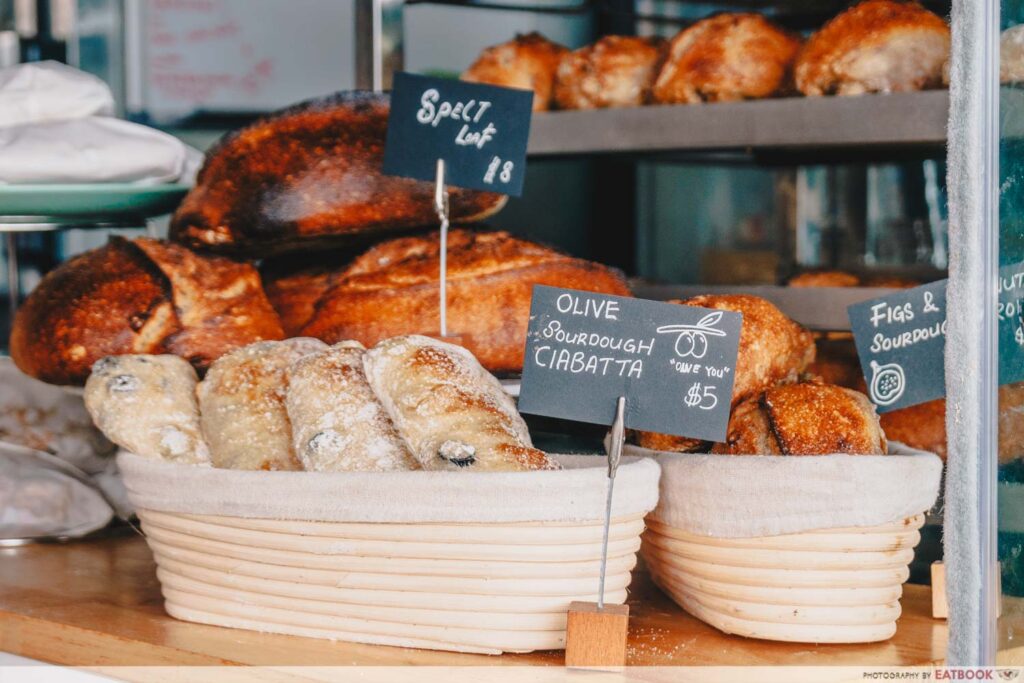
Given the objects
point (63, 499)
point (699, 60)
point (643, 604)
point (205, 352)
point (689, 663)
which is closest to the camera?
point (689, 663)

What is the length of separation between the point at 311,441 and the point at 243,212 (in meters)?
0.53

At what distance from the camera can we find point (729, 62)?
2.09 metres

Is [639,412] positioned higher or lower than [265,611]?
higher

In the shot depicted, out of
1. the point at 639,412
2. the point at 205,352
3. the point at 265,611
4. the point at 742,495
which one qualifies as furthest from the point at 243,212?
the point at 742,495

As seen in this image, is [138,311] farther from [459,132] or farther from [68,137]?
[459,132]

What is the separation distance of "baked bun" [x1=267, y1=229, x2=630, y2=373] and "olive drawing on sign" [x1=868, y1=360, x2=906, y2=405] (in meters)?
0.43

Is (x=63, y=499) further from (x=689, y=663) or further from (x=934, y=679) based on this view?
(x=934, y=679)

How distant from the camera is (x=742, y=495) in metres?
1.28

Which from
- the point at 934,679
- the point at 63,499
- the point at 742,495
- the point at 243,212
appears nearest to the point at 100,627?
the point at 63,499

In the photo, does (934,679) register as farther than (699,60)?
No

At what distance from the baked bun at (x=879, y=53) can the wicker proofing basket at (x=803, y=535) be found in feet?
2.71

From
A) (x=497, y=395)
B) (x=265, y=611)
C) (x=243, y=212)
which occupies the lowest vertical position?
(x=265, y=611)

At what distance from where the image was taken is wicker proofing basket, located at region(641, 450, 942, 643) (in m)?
1.27

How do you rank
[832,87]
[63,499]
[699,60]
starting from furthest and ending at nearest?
1. [699,60]
2. [832,87]
3. [63,499]
